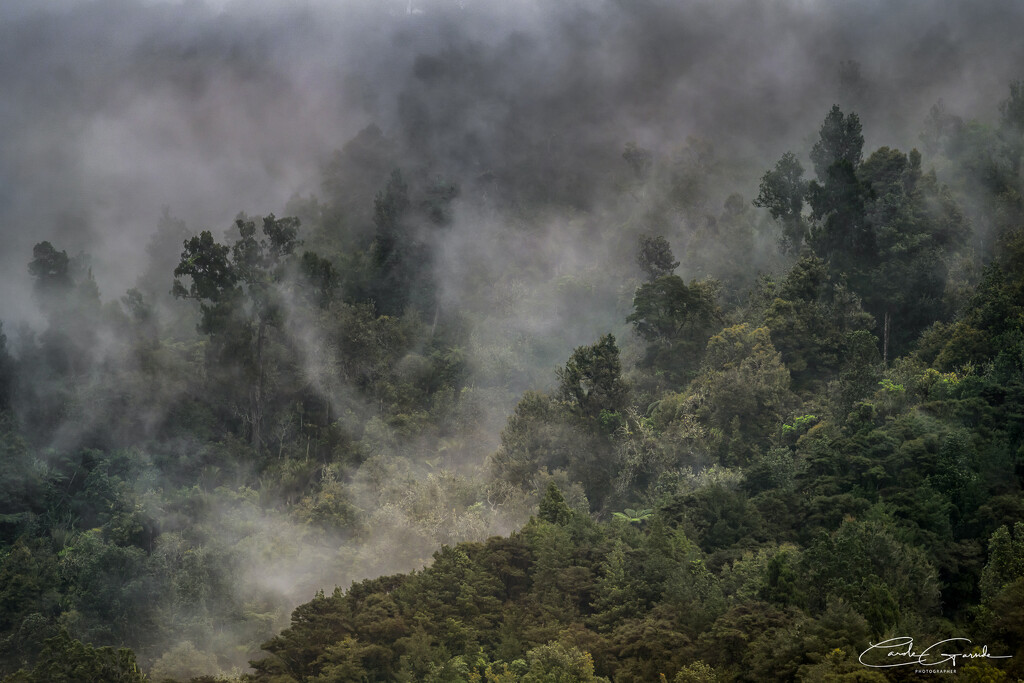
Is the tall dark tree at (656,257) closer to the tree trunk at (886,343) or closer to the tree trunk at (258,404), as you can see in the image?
the tree trunk at (886,343)

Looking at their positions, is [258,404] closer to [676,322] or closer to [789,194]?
[676,322]

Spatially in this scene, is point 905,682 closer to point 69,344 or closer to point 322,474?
point 322,474

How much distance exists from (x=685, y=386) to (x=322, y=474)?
20.4 m

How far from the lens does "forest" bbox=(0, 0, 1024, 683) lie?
3275 centimetres

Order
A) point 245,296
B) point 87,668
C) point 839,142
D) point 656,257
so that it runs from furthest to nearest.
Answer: point 656,257, point 245,296, point 839,142, point 87,668

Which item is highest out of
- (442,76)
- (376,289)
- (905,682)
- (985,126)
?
(442,76)

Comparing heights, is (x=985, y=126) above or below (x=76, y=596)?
above

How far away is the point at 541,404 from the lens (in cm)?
5244

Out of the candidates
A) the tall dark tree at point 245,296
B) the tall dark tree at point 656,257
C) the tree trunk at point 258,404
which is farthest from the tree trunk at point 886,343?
the tree trunk at point 258,404

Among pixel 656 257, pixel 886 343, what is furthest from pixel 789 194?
pixel 886 343

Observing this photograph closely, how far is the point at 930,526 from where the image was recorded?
33.6 meters

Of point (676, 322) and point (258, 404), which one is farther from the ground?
point (258, 404)

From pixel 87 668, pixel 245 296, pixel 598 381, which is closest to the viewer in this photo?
pixel 87 668

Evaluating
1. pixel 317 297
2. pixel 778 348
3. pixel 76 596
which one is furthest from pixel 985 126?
pixel 76 596
